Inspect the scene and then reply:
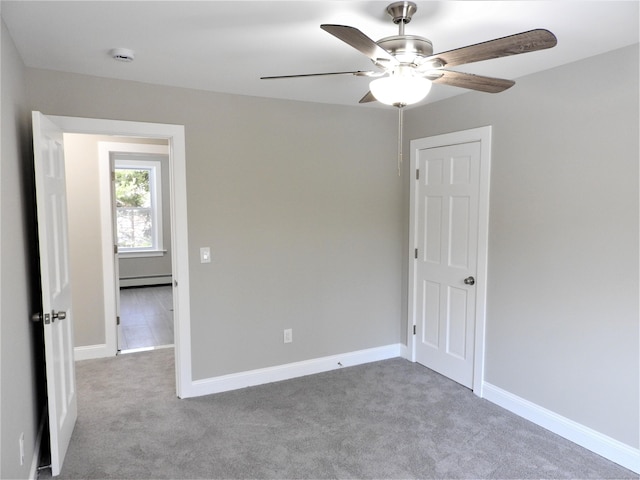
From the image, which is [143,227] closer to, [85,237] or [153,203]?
[153,203]

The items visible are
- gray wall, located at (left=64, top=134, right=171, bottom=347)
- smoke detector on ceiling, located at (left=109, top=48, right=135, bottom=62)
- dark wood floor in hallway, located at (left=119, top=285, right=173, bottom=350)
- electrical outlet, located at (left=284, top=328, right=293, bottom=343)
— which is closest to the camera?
smoke detector on ceiling, located at (left=109, top=48, right=135, bottom=62)

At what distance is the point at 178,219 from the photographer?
314cm

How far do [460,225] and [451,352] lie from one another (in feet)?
3.53

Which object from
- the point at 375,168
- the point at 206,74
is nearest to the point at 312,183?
the point at 375,168

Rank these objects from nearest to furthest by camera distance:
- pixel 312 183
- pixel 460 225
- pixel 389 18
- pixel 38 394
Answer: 1. pixel 389 18
2. pixel 38 394
3. pixel 460 225
4. pixel 312 183

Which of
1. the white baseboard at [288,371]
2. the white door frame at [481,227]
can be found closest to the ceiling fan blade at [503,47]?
the white door frame at [481,227]

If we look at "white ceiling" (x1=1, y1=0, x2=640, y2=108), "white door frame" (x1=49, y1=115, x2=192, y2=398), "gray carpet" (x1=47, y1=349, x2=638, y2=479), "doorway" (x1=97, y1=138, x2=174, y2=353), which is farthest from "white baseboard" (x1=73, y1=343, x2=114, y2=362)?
"white ceiling" (x1=1, y1=0, x2=640, y2=108)

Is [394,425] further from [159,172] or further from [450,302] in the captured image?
[159,172]

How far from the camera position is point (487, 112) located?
10.3 ft

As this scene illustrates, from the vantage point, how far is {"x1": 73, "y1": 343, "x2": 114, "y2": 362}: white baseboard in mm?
4113

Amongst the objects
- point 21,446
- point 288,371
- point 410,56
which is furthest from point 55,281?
point 410,56

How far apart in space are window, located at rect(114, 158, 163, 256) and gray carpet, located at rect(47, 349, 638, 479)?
432 centimetres

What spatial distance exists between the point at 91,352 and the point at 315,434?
260cm

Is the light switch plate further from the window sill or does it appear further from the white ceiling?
the window sill
